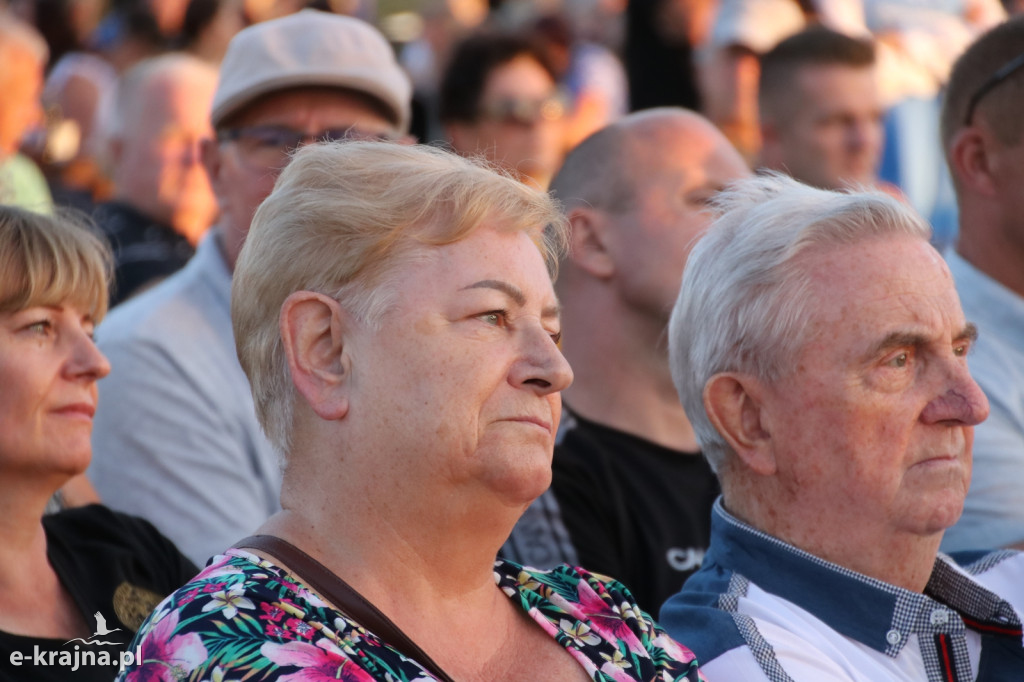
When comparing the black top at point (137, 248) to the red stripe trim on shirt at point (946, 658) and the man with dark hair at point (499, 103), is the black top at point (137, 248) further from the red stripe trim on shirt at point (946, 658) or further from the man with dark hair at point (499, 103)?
the red stripe trim on shirt at point (946, 658)

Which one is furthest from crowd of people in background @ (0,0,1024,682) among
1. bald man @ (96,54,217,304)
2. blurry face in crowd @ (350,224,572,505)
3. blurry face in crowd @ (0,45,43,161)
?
bald man @ (96,54,217,304)

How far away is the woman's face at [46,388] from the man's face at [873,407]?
1.46 meters

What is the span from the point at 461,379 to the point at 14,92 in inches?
156

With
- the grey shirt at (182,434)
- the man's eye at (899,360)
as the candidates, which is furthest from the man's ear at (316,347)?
the grey shirt at (182,434)

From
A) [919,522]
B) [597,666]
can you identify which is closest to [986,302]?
[919,522]

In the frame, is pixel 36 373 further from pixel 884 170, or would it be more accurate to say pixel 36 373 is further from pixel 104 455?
pixel 884 170

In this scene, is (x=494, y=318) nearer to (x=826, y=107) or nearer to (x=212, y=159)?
(x=212, y=159)

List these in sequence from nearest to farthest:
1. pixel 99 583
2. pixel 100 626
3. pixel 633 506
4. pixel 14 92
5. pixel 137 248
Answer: pixel 100 626 → pixel 99 583 → pixel 633 506 → pixel 14 92 → pixel 137 248

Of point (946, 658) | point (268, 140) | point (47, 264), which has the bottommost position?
point (946, 658)

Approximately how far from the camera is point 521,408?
201 cm

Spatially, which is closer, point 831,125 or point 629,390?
point 629,390

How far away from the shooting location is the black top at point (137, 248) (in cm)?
525

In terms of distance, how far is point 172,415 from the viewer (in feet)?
11.7

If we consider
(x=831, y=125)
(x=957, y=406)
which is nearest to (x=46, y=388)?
(x=957, y=406)
